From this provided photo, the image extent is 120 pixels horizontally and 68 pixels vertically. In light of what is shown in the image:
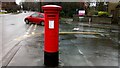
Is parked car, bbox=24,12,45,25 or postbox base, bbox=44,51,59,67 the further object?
parked car, bbox=24,12,45,25

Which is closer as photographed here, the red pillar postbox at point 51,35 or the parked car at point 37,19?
the red pillar postbox at point 51,35

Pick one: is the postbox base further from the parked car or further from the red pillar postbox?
the parked car

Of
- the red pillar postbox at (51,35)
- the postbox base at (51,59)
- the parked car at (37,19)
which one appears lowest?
the parked car at (37,19)

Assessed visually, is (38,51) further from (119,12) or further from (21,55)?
(119,12)

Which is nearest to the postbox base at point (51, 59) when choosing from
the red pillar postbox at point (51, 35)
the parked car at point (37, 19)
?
the red pillar postbox at point (51, 35)

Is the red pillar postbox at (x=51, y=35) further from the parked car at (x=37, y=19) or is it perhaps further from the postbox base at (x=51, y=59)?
the parked car at (x=37, y=19)

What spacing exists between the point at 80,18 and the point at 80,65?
27.8m

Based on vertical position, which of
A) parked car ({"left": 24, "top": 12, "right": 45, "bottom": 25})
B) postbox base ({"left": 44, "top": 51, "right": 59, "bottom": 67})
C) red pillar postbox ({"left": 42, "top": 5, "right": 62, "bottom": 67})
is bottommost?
parked car ({"left": 24, "top": 12, "right": 45, "bottom": 25})

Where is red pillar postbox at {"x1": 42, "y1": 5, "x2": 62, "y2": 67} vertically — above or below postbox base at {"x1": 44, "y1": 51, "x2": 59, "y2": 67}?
above

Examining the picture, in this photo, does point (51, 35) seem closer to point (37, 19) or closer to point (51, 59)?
point (51, 59)

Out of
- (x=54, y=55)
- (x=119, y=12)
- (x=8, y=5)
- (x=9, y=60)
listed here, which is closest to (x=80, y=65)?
(x=54, y=55)

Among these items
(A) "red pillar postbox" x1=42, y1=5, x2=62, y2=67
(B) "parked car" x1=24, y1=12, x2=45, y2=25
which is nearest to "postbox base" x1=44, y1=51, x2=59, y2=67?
(A) "red pillar postbox" x1=42, y1=5, x2=62, y2=67

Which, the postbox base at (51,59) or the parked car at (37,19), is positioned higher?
the postbox base at (51,59)

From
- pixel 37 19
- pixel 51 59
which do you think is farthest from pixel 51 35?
pixel 37 19
